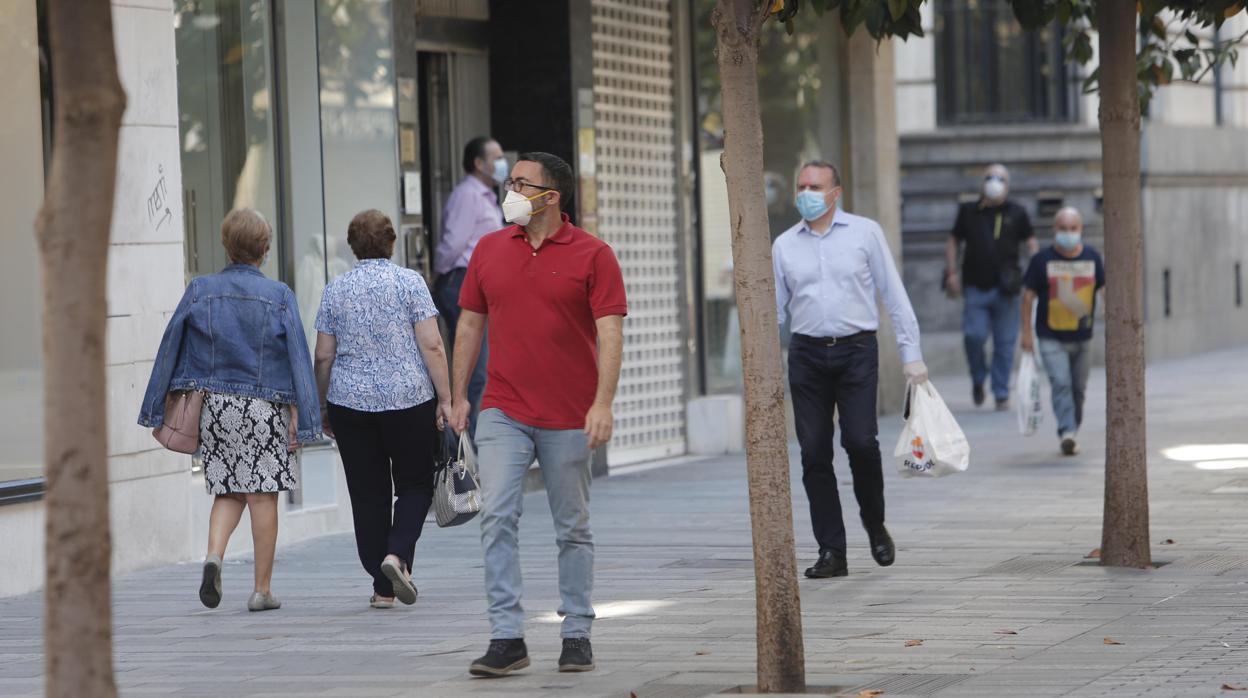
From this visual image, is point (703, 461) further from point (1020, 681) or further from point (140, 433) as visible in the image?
point (1020, 681)

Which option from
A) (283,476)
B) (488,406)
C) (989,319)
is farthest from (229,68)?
(989,319)

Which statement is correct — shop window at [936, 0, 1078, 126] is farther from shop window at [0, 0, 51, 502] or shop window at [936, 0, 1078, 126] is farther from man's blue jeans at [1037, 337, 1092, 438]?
shop window at [0, 0, 51, 502]

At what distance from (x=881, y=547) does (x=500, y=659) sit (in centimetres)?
290

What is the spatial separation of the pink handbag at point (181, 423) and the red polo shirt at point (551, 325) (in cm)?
208

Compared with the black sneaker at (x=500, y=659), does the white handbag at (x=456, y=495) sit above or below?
above

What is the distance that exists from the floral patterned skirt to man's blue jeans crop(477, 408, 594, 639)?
1.98 meters

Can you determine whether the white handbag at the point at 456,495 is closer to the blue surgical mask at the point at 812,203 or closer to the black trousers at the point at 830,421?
the black trousers at the point at 830,421

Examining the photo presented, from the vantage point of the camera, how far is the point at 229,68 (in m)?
11.4

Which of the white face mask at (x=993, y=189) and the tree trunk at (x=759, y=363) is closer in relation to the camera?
the tree trunk at (x=759, y=363)

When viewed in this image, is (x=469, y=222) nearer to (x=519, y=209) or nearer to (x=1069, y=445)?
(x=1069, y=445)

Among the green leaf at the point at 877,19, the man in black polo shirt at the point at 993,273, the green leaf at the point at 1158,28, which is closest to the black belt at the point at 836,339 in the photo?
the green leaf at the point at 877,19

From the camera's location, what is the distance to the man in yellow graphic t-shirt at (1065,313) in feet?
46.9

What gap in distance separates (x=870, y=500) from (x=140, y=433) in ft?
11.7

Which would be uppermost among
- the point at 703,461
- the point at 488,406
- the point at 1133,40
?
the point at 1133,40
